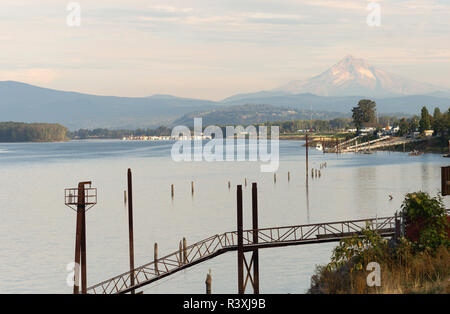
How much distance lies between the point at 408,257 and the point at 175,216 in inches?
1807

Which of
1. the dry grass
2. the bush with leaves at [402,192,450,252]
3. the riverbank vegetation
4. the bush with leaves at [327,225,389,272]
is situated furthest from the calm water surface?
the bush with leaves at [402,192,450,252]

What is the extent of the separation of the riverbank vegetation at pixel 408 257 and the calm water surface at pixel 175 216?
802 cm

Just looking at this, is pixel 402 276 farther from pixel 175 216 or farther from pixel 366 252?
pixel 175 216

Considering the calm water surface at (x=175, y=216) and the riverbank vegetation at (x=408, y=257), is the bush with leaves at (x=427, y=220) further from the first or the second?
the calm water surface at (x=175, y=216)

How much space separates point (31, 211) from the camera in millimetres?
81875

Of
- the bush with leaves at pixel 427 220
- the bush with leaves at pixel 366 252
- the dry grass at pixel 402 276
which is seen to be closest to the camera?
the dry grass at pixel 402 276

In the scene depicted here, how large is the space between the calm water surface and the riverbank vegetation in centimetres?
802

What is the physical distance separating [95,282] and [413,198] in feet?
76.7

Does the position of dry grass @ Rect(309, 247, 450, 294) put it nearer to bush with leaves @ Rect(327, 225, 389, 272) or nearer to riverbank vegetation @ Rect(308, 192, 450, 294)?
riverbank vegetation @ Rect(308, 192, 450, 294)

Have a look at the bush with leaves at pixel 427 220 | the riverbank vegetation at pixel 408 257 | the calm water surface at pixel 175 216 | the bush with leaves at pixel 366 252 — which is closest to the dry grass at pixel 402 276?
the riverbank vegetation at pixel 408 257

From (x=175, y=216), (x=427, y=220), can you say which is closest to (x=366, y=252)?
(x=427, y=220)

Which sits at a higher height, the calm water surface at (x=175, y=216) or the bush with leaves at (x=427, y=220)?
the bush with leaves at (x=427, y=220)

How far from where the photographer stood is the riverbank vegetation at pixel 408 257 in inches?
1108
